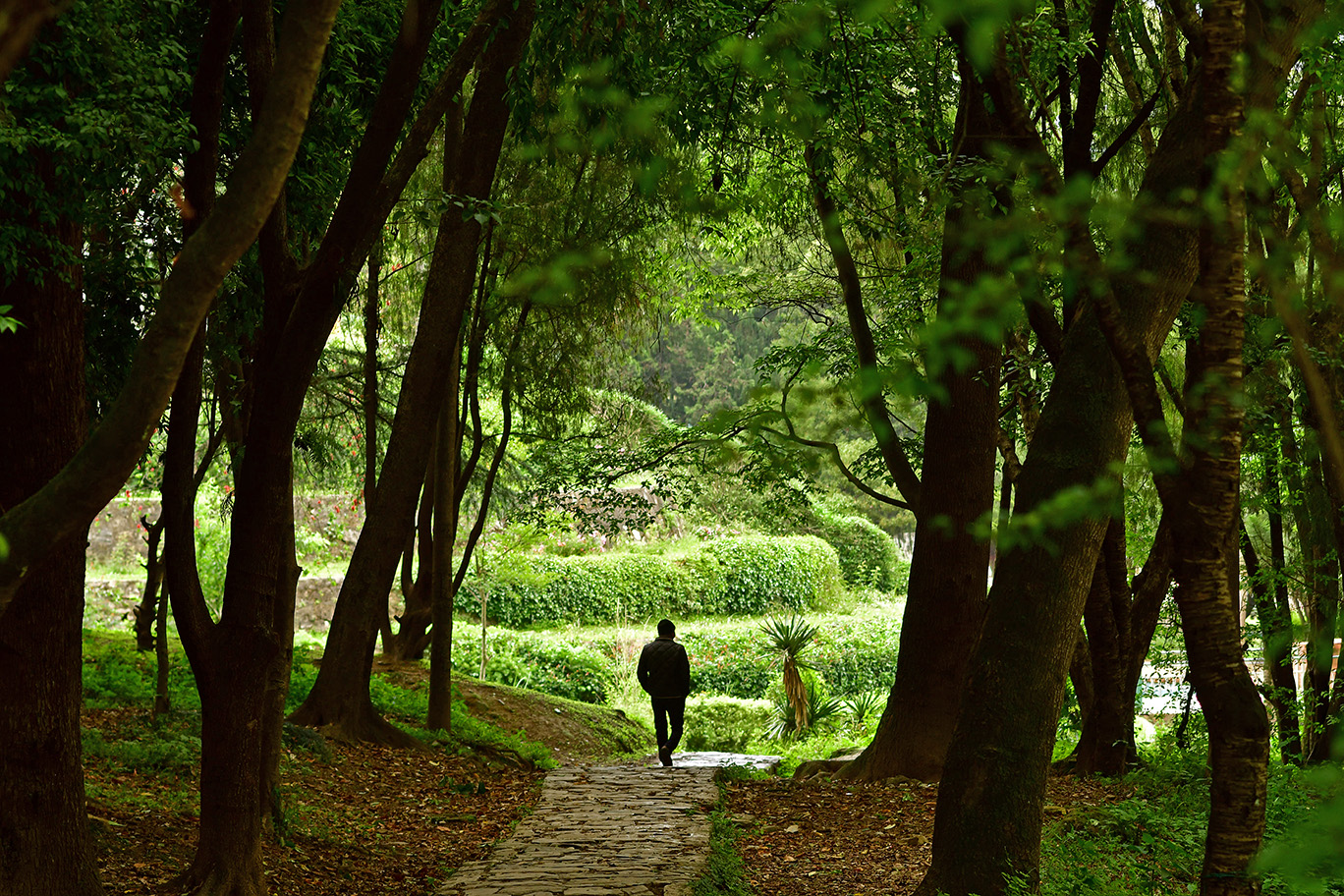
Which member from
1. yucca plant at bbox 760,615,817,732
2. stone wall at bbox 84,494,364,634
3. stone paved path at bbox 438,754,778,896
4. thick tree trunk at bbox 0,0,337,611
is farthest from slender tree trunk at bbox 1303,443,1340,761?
stone wall at bbox 84,494,364,634

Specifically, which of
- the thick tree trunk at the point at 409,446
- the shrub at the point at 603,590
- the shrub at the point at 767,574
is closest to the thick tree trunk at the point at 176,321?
the thick tree trunk at the point at 409,446

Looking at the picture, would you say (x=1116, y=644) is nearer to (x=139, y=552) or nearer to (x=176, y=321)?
(x=176, y=321)

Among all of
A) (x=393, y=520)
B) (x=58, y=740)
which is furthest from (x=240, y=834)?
(x=393, y=520)

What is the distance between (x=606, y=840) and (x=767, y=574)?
19.3 meters

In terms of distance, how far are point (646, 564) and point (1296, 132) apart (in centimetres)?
1907

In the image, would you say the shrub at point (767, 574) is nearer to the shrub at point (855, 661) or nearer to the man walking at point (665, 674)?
the shrub at point (855, 661)

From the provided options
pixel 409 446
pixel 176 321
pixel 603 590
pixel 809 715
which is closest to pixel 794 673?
pixel 809 715

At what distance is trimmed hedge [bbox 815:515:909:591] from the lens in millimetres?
31516

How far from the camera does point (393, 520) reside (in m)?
10.7

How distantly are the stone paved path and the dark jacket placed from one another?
948mm

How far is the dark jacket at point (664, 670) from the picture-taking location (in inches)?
469

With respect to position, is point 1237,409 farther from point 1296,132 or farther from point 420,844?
point 420,844

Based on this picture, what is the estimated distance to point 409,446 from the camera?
10531 mm

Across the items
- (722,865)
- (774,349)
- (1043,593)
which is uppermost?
(774,349)
